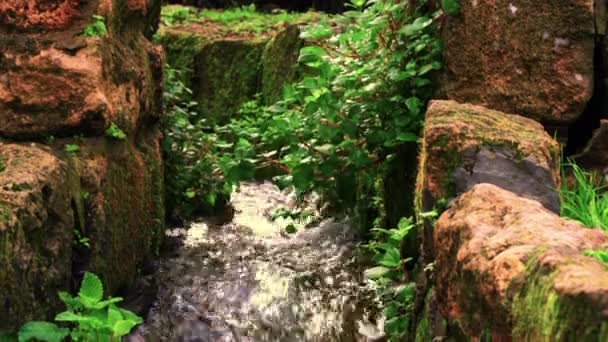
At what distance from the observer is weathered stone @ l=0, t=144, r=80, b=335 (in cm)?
260

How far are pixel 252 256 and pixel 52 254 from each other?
7.19 ft

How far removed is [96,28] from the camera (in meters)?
3.93

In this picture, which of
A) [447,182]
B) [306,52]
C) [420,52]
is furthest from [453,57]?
[447,182]

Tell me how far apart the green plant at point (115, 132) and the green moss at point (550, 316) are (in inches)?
99.7

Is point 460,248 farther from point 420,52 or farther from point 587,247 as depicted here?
point 420,52

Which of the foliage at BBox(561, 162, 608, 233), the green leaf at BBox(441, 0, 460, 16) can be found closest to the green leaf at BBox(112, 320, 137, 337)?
the foliage at BBox(561, 162, 608, 233)

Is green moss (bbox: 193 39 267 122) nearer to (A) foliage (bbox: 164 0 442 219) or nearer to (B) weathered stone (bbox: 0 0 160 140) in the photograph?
(A) foliage (bbox: 164 0 442 219)

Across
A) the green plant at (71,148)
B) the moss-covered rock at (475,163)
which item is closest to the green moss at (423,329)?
the moss-covered rock at (475,163)

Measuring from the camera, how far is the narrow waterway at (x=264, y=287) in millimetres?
3932

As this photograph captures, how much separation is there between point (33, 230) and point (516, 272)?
1.79m

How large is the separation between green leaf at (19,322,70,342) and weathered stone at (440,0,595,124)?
2510 millimetres

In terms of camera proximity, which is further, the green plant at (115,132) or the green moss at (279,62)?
the green moss at (279,62)

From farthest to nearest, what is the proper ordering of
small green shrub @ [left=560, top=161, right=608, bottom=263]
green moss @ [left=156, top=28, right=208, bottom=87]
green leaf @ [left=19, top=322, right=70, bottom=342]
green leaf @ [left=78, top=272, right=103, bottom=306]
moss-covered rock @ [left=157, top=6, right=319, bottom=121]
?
green moss @ [left=156, top=28, right=208, bottom=87], moss-covered rock @ [left=157, top=6, right=319, bottom=121], small green shrub @ [left=560, top=161, right=608, bottom=263], green leaf @ [left=78, top=272, right=103, bottom=306], green leaf @ [left=19, top=322, right=70, bottom=342]

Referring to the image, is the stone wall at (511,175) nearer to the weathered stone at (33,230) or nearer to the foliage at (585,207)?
the foliage at (585,207)
